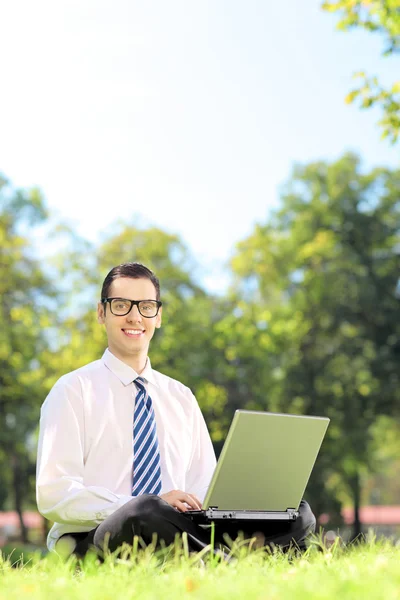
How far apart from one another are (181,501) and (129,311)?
4.25ft

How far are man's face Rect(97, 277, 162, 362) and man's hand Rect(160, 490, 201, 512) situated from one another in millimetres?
1113

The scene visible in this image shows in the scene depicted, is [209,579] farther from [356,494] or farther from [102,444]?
[356,494]

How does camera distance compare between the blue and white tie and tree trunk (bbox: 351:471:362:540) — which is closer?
the blue and white tie

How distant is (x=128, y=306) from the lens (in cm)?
506

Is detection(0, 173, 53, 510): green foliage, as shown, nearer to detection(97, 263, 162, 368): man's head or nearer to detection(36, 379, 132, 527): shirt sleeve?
detection(97, 263, 162, 368): man's head

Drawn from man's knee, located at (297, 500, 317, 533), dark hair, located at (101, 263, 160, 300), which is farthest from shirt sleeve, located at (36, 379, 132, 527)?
man's knee, located at (297, 500, 317, 533)

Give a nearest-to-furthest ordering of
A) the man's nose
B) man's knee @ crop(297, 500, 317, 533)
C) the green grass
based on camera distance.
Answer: the green grass < man's knee @ crop(297, 500, 317, 533) < the man's nose

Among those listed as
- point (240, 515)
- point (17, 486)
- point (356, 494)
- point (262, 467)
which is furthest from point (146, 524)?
point (356, 494)

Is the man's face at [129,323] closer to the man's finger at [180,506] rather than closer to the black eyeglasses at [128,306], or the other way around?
the black eyeglasses at [128,306]

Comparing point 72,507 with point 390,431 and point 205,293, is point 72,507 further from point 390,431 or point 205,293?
point 390,431

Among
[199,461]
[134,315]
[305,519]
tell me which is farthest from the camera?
[199,461]

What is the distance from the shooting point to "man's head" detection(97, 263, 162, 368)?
5039mm

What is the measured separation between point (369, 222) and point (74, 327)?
11.7 meters

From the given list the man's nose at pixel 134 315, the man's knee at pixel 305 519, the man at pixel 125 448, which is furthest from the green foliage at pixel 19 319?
the man's knee at pixel 305 519
